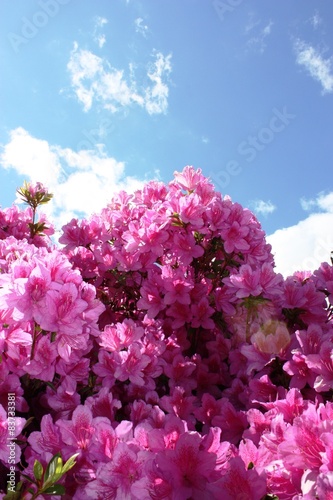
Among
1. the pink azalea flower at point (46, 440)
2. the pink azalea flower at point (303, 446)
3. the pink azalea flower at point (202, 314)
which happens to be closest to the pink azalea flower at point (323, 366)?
the pink azalea flower at point (303, 446)

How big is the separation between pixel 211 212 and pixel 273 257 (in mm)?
915

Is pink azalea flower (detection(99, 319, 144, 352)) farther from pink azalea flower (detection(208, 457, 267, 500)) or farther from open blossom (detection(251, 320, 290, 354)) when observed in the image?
pink azalea flower (detection(208, 457, 267, 500))

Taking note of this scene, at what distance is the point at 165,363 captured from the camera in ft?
7.44

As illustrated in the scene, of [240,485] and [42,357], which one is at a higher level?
[42,357]

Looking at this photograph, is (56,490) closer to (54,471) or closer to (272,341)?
(54,471)

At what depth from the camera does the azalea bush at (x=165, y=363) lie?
134 cm

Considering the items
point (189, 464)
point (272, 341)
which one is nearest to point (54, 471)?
point (189, 464)

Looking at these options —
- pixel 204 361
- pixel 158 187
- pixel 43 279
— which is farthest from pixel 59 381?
pixel 158 187

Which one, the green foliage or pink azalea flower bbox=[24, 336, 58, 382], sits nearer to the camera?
the green foliage

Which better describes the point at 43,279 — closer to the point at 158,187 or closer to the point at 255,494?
the point at 255,494

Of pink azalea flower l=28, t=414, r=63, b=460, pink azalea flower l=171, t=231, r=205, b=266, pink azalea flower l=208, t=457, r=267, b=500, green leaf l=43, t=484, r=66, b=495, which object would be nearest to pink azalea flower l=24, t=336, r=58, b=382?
pink azalea flower l=28, t=414, r=63, b=460

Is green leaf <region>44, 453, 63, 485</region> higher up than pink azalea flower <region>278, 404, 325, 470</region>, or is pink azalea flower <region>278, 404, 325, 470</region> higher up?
pink azalea flower <region>278, 404, 325, 470</region>

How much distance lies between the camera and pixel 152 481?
1.30 m

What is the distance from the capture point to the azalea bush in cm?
134
